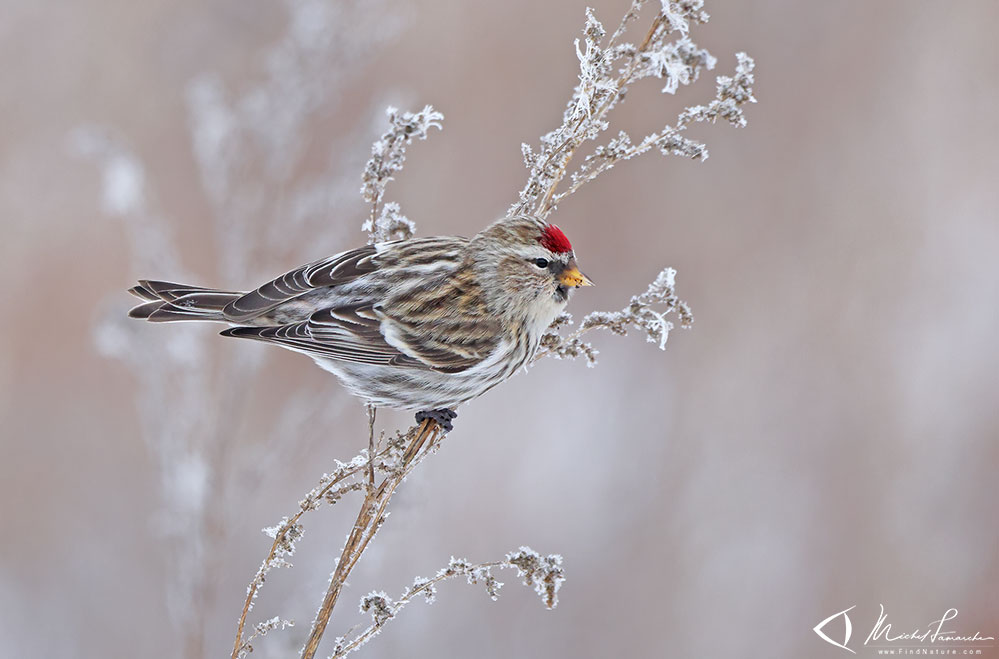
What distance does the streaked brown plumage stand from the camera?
2977mm

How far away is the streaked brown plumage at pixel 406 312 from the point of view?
2977 mm

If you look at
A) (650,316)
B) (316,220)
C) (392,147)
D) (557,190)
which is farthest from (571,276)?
(316,220)

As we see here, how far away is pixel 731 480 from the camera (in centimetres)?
507

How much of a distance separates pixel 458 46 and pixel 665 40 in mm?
3775

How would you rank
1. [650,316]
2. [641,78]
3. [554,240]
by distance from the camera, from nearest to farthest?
[641,78], [650,316], [554,240]

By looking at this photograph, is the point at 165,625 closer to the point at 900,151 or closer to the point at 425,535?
the point at 425,535

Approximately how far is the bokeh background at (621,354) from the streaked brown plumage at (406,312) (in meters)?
1.50

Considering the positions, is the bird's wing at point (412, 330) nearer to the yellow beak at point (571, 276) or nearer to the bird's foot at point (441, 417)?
the bird's foot at point (441, 417)

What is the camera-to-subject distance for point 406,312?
9.93 ft

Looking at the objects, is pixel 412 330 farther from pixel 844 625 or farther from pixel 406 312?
pixel 844 625

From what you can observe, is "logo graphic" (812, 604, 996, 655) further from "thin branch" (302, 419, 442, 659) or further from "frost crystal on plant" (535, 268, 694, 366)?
"thin branch" (302, 419, 442, 659)

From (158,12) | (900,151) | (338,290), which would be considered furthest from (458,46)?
(338,290)

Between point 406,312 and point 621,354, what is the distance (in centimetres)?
315

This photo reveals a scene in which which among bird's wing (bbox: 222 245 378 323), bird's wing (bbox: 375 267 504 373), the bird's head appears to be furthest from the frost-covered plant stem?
bird's wing (bbox: 222 245 378 323)
